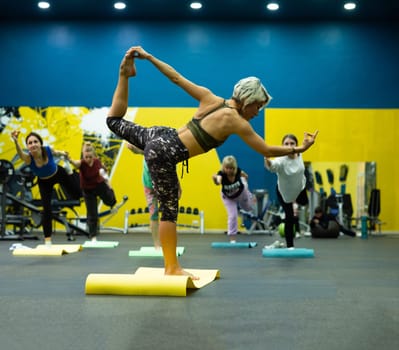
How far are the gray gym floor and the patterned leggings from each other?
62 cm

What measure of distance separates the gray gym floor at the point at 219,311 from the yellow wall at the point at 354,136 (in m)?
6.09

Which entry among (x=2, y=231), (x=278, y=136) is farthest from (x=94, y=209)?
(x=278, y=136)

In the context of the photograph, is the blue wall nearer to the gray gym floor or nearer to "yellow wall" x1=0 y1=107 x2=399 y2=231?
"yellow wall" x1=0 y1=107 x2=399 y2=231

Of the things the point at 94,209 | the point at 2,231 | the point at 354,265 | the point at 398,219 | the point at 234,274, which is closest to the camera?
the point at 234,274

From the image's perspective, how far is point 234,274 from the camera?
15.2 feet

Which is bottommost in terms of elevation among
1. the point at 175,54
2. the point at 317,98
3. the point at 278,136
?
the point at 278,136

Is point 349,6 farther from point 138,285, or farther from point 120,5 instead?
point 138,285

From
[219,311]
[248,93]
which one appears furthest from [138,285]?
[248,93]

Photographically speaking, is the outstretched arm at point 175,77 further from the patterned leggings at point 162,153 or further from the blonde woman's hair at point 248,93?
the patterned leggings at point 162,153

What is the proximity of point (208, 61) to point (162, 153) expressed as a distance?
27.5 ft

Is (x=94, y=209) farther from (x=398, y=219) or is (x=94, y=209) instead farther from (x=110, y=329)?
(x=398, y=219)

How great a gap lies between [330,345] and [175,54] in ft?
33.1

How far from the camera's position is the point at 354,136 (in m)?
11.2

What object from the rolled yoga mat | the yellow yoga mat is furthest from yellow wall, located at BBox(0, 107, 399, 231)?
the yellow yoga mat
